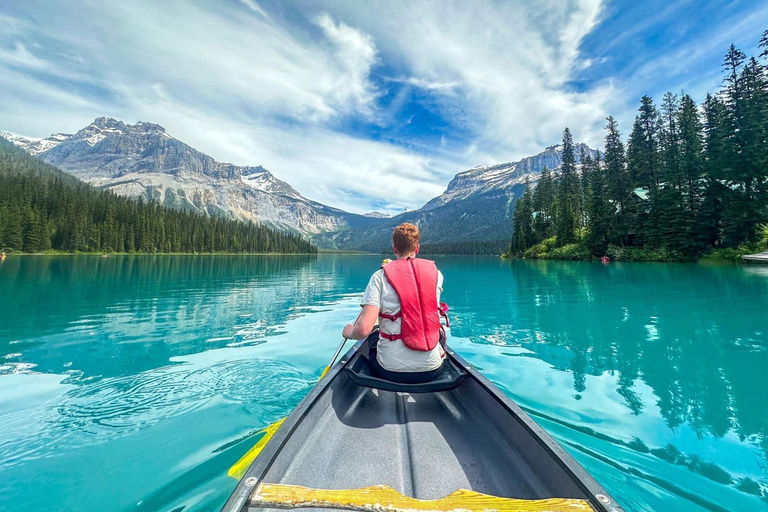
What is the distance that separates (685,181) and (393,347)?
49.5 metres

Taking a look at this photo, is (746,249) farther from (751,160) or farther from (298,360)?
(298,360)

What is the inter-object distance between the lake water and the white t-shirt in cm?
217

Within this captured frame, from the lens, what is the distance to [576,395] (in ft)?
19.4

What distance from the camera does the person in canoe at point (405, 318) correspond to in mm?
4152

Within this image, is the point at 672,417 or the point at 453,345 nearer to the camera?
the point at 672,417

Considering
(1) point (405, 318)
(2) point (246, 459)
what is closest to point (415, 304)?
(1) point (405, 318)

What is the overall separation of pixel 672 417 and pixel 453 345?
513 cm

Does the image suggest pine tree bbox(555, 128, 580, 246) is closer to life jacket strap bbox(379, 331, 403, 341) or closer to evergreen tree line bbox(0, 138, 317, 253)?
life jacket strap bbox(379, 331, 403, 341)

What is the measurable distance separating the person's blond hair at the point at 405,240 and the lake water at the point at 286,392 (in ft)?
11.0

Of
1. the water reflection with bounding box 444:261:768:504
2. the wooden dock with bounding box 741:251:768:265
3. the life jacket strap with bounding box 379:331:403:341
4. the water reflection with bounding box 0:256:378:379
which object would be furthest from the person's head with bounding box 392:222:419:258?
the wooden dock with bounding box 741:251:768:265

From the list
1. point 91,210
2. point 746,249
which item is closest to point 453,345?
point 746,249

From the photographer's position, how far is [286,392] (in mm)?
6316

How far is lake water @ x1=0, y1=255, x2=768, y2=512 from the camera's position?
3.64 meters

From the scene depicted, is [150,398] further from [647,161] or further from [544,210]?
[544,210]
